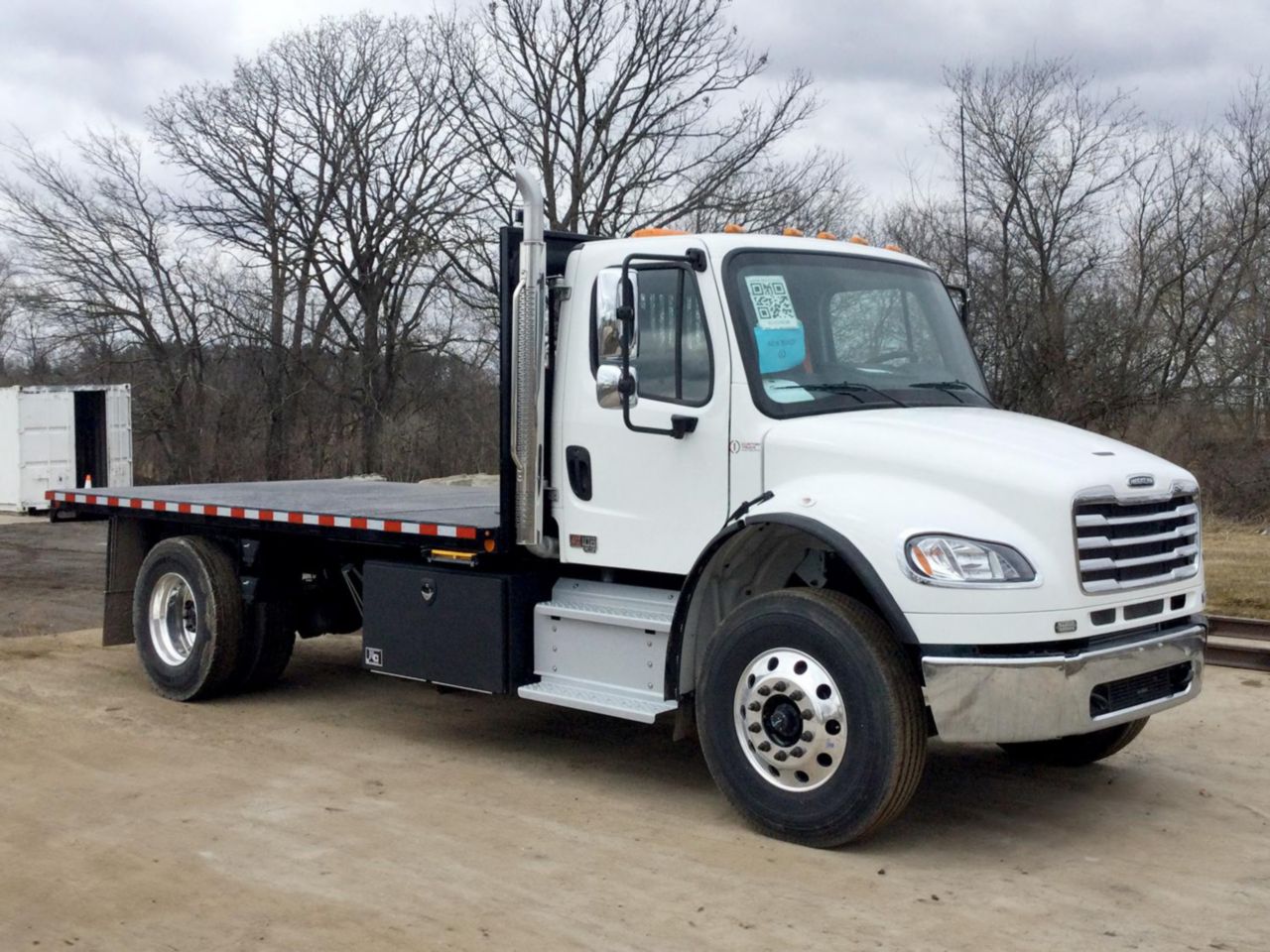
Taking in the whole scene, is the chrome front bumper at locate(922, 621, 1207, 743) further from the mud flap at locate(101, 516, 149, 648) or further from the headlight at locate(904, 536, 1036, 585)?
the mud flap at locate(101, 516, 149, 648)

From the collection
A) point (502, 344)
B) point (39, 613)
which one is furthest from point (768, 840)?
point (39, 613)

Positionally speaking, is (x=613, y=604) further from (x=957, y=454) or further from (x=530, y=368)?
(x=957, y=454)

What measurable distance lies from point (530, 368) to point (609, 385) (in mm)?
504

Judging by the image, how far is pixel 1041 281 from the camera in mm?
26094

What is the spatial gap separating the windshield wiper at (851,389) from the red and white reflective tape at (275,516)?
1.96 metres

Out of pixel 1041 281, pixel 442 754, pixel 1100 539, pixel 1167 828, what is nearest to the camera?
pixel 1100 539

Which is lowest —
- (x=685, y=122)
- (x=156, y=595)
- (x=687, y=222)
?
(x=156, y=595)

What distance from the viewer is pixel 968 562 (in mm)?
5668

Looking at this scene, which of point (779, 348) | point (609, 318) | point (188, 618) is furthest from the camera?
point (188, 618)

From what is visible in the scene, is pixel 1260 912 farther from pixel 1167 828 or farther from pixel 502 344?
pixel 502 344

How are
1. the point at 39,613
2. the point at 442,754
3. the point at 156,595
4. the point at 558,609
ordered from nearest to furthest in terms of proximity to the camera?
the point at 558,609, the point at 442,754, the point at 156,595, the point at 39,613

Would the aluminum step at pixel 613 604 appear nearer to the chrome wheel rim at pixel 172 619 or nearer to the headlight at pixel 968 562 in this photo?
the headlight at pixel 968 562


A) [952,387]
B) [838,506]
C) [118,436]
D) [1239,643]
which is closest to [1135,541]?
[838,506]

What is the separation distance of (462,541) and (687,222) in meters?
24.7
